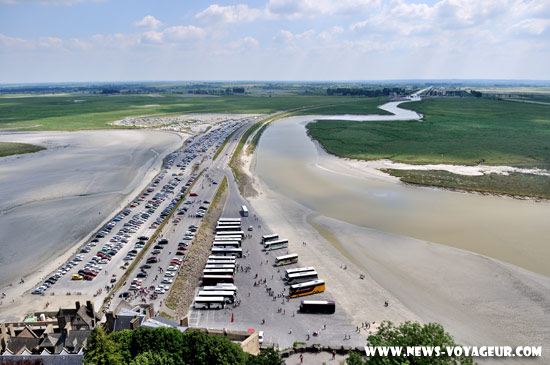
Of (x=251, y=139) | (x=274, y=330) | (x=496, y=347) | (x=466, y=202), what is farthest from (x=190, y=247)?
(x=251, y=139)

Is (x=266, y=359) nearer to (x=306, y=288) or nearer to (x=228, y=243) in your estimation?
(x=306, y=288)

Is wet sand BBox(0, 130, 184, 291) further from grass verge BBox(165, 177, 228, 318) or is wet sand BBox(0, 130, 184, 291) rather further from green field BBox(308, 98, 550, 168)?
green field BBox(308, 98, 550, 168)

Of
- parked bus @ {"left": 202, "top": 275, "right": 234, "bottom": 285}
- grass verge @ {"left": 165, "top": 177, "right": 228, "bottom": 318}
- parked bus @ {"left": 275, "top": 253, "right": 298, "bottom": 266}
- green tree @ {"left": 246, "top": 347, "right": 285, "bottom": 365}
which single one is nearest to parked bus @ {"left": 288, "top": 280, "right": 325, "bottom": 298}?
parked bus @ {"left": 275, "top": 253, "right": 298, "bottom": 266}

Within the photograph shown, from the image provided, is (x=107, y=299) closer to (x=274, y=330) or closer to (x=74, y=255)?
(x=74, y=255)

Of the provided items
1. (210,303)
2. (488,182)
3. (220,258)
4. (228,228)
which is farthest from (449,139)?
(210,303)

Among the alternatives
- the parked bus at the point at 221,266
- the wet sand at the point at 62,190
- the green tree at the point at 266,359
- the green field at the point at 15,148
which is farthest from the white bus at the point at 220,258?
the green field at the point at 15,148

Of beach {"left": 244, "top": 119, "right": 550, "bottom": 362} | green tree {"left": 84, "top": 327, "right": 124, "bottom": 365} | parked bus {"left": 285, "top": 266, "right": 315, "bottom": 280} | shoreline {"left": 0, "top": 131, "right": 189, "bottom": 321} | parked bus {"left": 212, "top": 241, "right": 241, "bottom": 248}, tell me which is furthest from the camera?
parked bus {"left": 212, "top": 241, "right": 241, "bottom": 248}

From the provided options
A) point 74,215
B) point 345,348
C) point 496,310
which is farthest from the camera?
point 74,215
